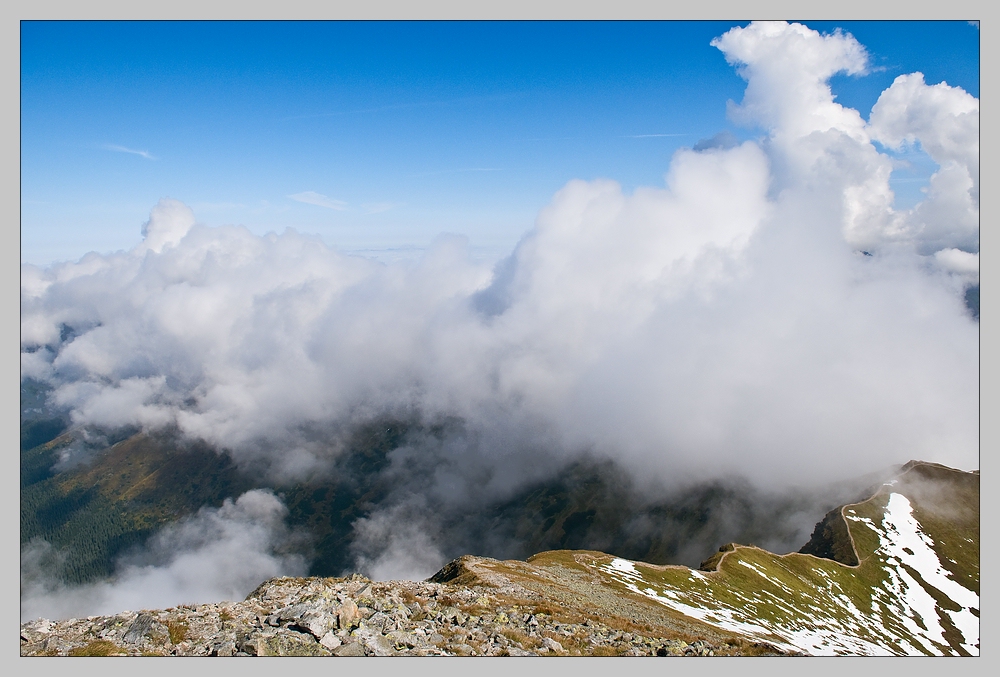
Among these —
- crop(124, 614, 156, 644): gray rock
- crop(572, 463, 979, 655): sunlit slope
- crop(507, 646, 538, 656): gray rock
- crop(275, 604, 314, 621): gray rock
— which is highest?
crop(507, 646, 538, 656): gray rock

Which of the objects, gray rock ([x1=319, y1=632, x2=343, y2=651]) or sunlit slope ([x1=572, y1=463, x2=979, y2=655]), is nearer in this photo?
gray rock ([x1=319, y1=632, x2=343, y2=651])

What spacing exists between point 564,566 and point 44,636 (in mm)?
59606

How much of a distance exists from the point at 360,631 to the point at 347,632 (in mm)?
726

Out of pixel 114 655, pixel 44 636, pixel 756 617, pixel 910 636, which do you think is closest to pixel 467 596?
pixel 114 655

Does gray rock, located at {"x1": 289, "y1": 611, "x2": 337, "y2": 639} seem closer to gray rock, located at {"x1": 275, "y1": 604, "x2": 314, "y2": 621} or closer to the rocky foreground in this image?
the rocky foreground

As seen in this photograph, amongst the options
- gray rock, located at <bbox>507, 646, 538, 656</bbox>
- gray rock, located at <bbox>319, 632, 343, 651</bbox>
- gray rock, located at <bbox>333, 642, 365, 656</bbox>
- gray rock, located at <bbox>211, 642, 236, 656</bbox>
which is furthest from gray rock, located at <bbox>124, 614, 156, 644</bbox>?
gray rock, located at <bbox>507, 646, 538, 656</bbox>

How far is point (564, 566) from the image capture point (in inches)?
2958

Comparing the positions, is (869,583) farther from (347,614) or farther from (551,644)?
(347,614)

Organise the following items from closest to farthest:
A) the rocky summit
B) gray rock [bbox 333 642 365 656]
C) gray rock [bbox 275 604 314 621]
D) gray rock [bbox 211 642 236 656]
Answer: gray rock [bbox 211 642 236 656] < gray rock [bbox 333 642 365 656] < the rocky summit < gray rock [bbox 275 604 314 621]

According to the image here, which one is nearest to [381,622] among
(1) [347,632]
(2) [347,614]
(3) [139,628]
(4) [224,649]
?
(2) [347,614]

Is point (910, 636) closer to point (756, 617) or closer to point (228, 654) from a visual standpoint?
point (756, 617)

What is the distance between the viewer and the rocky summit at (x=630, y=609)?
2953 centimetres

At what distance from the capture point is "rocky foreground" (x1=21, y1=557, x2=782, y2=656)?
28656mm

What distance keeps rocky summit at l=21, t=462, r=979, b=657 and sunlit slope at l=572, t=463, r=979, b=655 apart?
0.37 m
